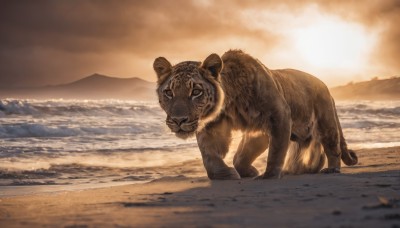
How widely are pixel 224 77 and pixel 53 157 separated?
6895mm

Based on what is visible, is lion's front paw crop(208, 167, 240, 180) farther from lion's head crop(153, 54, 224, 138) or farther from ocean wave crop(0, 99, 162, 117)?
ocean wave crop(0, 99, 162, 117)

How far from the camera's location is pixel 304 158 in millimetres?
8234

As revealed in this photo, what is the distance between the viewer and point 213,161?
722 centimetres

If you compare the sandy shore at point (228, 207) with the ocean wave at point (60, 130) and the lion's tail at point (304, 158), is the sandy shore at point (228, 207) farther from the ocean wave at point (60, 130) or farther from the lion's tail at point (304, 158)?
the ocean wave at point (60, 130)

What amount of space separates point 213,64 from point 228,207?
121 inches

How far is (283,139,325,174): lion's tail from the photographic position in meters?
8.23

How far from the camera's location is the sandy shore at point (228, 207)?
11.1 ft

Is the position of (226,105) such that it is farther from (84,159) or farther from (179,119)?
(84,159)

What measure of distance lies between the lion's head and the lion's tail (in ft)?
6.17

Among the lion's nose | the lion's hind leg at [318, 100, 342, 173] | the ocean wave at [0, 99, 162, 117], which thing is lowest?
the lion's hind leg at [318, 100, 342, 173]

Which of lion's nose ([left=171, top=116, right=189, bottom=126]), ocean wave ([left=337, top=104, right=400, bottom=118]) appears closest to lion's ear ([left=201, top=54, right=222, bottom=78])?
lion's nose ([left=171, top=116, right=189, bottom=126])

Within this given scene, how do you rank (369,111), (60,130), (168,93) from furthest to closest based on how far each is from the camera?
(369,111), (60,130), (168,93)

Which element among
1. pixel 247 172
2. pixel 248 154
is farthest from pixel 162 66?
pixel 247 172

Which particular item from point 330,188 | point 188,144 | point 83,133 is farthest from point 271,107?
point 83,133
